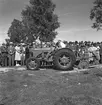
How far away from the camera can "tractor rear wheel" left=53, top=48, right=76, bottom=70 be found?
790 cm

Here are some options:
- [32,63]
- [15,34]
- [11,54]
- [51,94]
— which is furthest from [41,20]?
[15,34]

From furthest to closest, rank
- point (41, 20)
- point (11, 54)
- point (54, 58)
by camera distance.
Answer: point (41, 20) < point (11, 54) < point (54, 58)

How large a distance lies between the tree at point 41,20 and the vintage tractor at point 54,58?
42.0ft

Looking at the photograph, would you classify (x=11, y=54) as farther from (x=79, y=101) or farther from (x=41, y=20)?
(x=41, y=20)

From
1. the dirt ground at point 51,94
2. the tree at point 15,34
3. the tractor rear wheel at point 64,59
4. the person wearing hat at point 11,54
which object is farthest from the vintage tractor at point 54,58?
the tree at point 15,34

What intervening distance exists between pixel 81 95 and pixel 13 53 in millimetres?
7636

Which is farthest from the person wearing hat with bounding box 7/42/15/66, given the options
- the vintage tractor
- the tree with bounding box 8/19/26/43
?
the tree with bounding box 8/19/26/43

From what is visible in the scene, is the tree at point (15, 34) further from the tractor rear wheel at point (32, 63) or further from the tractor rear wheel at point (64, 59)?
the tractor rear wheel at point (64, 59)

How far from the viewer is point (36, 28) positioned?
22188 millimetres

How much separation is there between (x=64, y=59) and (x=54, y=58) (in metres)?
0.54

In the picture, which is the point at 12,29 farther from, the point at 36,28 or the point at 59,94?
the point at 59,94

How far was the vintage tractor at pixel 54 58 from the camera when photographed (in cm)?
792

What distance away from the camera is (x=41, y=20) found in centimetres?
2269

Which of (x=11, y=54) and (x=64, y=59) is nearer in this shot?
(x=64, y=59)
